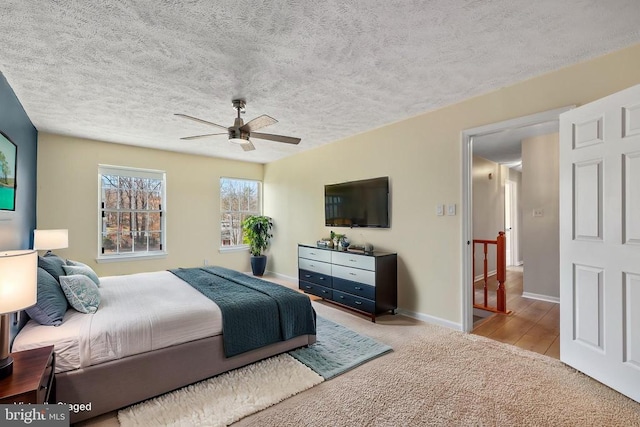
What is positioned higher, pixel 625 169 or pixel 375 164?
pixel 375 164

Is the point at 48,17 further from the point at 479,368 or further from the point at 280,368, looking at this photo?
the point at 479,368

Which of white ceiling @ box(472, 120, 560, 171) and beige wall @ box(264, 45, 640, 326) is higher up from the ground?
white ceiling @ box(472, 120, 560, 171)

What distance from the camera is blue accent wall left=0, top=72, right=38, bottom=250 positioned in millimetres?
2473

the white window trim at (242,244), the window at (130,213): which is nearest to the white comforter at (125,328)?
the window at (130,213)

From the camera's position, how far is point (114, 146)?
4.62 meters

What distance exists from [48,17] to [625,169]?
151 inches

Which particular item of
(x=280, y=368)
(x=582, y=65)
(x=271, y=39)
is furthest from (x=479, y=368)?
(x=271, y=39)

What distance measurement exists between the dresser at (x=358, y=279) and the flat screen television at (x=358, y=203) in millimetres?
520

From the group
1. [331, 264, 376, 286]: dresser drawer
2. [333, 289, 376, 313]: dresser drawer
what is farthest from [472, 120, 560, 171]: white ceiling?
[333, 289, 376, 313]: dresser drawer

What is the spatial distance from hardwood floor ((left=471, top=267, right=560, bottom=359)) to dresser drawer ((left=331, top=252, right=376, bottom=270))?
131 centimetres

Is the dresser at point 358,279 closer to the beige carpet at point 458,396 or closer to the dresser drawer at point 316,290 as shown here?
the dresser drawer at point 316,290

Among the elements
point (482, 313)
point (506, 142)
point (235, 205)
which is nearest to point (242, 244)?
point (235, 205)

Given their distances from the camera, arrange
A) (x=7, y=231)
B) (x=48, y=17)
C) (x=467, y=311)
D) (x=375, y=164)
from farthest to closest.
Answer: (x=375, y=164) < (x=467, y=311) < (x=7, y=231) < (x=48, y=17)

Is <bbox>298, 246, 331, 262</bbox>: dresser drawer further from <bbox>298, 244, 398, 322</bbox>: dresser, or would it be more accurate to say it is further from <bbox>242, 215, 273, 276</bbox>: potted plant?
<bbox>242, 215, 273, 276</bbox>: potted plant
